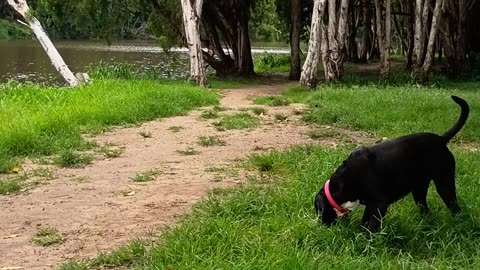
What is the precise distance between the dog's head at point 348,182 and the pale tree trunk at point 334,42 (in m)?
13.9

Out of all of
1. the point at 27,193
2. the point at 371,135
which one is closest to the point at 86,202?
the point at 27,193

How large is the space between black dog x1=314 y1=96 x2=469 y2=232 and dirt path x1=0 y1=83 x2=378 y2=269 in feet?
5.45

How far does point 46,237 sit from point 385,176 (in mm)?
2998

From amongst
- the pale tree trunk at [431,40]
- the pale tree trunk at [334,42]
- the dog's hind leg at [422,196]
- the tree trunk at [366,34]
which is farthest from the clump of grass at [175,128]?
the tree trunk at [366,34]

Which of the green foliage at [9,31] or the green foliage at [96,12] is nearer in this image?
the green foliage at [96,12]

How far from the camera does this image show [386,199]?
492 cm

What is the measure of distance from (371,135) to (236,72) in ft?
48.6

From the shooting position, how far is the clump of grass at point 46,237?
5.28 m

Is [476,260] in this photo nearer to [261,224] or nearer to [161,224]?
[261,224]

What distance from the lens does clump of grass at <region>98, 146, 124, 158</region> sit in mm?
8930

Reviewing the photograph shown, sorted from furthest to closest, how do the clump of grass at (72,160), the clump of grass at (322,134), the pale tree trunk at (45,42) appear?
the pale tree trunk at (45,42) → the clump of grass at (322,134) → the clump of grass at (72,160)

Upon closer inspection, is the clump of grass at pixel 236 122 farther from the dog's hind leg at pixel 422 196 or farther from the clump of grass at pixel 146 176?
the dog's hind leg at pixel 422 196

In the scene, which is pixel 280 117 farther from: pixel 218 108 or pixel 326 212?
pixel 326 212

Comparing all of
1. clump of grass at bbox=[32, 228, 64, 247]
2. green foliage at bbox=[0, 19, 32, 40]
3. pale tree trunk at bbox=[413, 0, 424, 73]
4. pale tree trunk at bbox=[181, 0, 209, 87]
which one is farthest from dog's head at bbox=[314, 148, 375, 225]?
green foliage at bbox=[0, 19, 32, 40]
